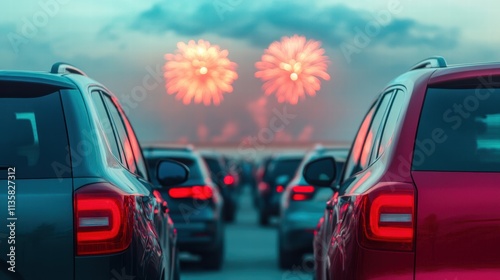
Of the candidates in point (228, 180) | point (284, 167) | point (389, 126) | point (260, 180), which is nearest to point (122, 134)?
point (389, 126)

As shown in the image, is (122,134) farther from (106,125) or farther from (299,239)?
(299,239)

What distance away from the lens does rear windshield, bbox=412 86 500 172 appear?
538 cm

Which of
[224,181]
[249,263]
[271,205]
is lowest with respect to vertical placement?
[249,263]

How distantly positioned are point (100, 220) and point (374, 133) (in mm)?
2225

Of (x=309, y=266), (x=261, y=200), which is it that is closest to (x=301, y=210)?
(x=309, y=266)

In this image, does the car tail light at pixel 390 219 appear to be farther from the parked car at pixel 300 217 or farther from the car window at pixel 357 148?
the parked car at pixel 300 217

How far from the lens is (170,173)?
7891 mm

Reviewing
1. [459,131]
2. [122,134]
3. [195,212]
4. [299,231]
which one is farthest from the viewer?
[195,212]

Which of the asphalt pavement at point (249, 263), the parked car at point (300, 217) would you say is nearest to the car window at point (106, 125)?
the asphalt pavement at point (249, 263)

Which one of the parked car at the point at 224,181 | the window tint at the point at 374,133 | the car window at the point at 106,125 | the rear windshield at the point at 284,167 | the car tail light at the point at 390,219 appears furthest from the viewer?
the parked car at the point at 224,181

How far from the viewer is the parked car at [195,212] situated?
48.1 ft

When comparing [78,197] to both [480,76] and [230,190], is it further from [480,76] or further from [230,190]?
[230,190]

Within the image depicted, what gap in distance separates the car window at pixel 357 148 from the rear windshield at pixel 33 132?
2.43 meters

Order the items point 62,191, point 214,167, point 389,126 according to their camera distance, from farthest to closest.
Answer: point 214,167 < point 389,126 < point 62,191
